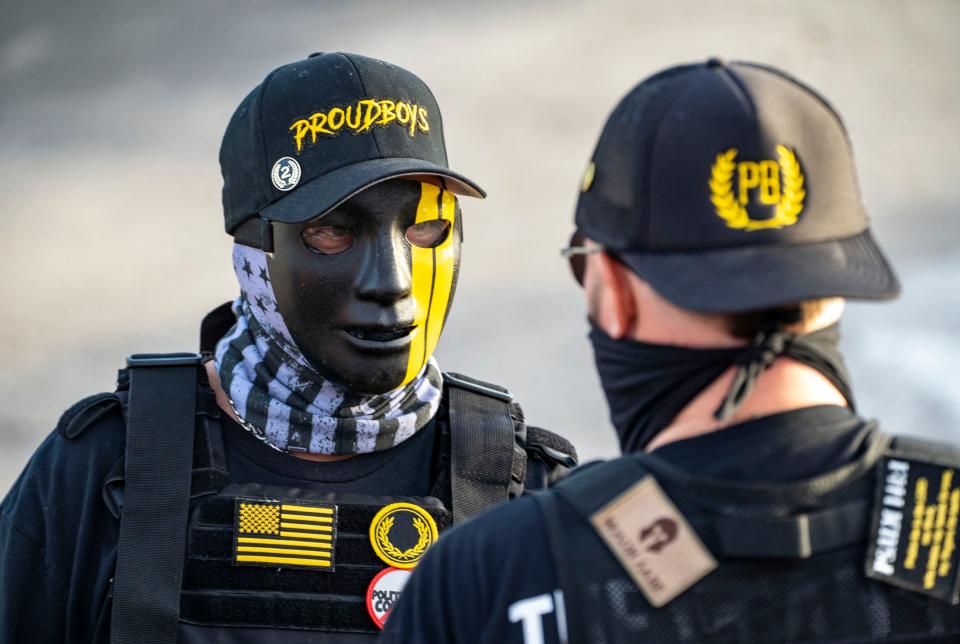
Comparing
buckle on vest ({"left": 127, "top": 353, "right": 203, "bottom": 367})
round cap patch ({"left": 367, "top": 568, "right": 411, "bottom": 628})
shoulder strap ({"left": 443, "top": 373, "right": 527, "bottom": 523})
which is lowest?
round cap patch ({"left": 367, "top": 568, "right": 411, "bottom": 628})

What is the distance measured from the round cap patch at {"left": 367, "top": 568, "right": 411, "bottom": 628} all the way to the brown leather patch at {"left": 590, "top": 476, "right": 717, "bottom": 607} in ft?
5.08

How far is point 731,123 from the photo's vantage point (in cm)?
216

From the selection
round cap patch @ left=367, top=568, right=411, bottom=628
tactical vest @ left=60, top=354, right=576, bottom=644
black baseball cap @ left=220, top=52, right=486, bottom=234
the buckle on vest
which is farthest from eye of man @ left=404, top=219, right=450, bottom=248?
round cap patch @ left=367, top=568, right=411, bottom=628

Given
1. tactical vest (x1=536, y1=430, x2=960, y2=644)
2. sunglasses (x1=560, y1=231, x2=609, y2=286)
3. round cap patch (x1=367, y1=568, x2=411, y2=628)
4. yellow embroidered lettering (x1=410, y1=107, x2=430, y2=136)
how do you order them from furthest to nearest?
yellow embroidered lettering (x1=410, y1=107, x2=430, y2=136)
round cap patch (x1=367, y1=568, x2=411, y2=628)
sunglasses (x1=560, y1=231, x2=609, y2=286)
tactical vest (x1=536, y1=430, x2=960, y2=644)

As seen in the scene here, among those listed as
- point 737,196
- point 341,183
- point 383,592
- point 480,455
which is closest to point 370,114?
point 341,183

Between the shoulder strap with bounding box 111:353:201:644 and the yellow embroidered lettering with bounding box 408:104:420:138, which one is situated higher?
the yellow embroidered lettering with bounding box 408:104:420:138

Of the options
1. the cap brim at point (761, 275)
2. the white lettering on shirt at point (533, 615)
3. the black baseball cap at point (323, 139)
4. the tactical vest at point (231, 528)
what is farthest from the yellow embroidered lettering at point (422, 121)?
the white lettering on shirt at point (533, 615)

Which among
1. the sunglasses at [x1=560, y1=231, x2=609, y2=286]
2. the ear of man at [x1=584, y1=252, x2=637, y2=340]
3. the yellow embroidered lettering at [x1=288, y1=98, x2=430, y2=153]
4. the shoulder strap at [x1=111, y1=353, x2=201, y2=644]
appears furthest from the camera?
the yellow embroidered lettering at [x1=288, y1=98, x2=430, y2=153]

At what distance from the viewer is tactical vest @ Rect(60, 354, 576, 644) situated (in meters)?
3.44

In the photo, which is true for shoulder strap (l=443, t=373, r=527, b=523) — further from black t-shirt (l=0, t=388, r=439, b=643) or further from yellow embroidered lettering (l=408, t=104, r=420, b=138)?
yellow embroidered lettering (l=408, t=104, r=420, b=138)

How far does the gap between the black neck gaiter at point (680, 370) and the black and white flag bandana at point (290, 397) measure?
5.00 ft

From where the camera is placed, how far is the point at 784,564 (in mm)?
2059

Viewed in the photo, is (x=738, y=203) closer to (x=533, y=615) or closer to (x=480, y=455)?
(x=533, y=615)

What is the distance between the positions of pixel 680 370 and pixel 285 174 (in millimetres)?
1831
